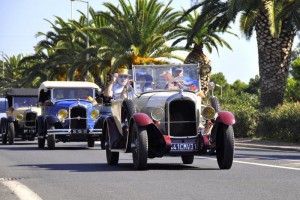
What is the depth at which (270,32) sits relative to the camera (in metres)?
34.5

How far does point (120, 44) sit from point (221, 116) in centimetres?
3264

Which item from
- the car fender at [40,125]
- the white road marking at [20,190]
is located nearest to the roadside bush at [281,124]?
the car fender at [40,125]

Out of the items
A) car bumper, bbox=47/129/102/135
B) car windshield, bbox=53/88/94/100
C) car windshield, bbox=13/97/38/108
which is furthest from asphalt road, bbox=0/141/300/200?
car windshield, bbox=13/97/38/108

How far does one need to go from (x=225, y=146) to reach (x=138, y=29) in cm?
3222

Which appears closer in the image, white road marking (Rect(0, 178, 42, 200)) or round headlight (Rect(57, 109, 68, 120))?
white road marking (Rect(0, 178, 42, 200))

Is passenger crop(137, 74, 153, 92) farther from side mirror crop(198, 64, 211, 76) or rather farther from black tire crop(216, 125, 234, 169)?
black tire crop(216, 125, 234, 169)

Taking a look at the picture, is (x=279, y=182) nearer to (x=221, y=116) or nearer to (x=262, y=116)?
(x=221, y=116)

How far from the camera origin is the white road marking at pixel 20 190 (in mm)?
10545

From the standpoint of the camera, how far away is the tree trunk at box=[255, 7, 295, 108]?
35062 millimetres

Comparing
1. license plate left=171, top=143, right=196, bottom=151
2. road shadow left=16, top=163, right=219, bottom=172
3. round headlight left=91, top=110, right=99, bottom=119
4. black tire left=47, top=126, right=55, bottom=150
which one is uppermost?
round headlight left=91, top=110, right=99, bottom=119

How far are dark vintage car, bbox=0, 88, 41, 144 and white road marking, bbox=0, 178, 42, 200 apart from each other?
1918 centimetres

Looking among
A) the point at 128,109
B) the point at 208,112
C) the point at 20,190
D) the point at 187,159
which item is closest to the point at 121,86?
the point at 128,109

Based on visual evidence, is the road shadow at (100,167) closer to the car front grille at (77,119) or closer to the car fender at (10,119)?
the car front grille at (77,119)

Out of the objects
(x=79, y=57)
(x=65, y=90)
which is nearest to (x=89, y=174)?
(x=65, y=90)
